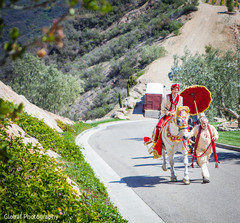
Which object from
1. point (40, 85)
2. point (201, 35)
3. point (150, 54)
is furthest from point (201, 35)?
point (40, 85)

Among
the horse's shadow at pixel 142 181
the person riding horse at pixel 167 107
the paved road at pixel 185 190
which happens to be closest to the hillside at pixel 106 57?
the paved road at pixel 185 190

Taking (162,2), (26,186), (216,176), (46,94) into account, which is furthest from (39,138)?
(162,2)

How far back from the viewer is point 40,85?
36375mm

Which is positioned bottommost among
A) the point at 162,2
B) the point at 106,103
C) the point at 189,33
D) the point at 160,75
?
the point at 106,103

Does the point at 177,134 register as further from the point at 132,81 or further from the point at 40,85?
the point at 132,81

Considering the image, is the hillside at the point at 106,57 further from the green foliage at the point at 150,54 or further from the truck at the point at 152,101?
the truck at the point at 152,101

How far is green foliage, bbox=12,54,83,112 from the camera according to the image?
1438 inches

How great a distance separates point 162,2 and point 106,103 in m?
70.8

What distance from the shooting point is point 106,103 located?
59156mm

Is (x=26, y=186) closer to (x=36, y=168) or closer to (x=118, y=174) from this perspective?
(x=36, y=168)

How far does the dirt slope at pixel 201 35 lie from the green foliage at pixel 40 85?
30.4 m

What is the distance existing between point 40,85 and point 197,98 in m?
30.2

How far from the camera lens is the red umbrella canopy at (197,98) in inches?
366

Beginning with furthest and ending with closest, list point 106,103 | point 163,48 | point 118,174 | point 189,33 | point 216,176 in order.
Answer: point 189,33, point 163,48, point 106,103, point 118,174, point 216,176
